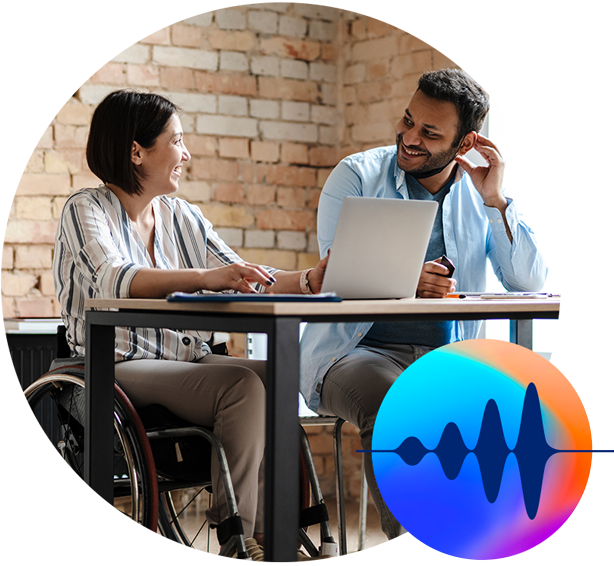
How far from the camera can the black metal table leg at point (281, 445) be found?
1.14 metres

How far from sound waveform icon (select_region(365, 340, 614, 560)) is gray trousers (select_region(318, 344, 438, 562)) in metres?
0.26

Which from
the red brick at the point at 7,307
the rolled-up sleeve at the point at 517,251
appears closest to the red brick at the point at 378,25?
the rolled-up sleeve at the point at 517,251

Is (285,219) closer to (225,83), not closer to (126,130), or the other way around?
(225,83)

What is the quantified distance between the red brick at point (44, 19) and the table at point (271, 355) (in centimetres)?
181

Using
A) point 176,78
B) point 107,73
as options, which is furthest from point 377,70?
point 107,73

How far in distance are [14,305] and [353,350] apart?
62.7 inches

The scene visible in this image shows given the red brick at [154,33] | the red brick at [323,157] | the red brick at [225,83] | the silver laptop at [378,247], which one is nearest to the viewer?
the silver laptop at [378,247]

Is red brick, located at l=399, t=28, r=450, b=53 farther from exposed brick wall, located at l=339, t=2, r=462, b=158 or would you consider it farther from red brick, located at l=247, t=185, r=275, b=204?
red brick, located at l=247, t=185, r=275, b=204

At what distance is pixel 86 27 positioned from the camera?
3.07 metres

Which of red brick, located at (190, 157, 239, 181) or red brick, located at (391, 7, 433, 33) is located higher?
red brick, located at (391, 7, 433, 33)

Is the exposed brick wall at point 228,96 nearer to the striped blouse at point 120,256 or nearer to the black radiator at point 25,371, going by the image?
the black radiator at point 25,371

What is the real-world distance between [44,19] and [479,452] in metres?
2.44

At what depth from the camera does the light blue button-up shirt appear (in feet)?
6.40

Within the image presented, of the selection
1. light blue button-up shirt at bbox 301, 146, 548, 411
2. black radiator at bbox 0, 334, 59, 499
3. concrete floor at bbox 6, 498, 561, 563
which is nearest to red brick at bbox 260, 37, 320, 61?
light blue button-up shirt at bbox 301, 146, 548, 411
